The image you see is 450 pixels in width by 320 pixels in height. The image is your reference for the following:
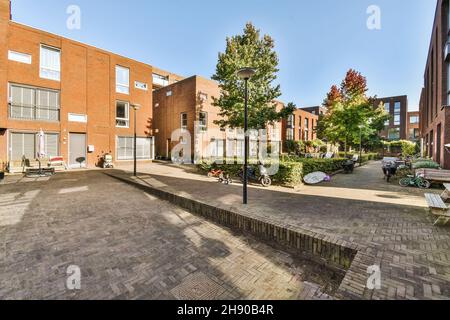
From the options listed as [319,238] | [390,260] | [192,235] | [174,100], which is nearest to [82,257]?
[192,235]

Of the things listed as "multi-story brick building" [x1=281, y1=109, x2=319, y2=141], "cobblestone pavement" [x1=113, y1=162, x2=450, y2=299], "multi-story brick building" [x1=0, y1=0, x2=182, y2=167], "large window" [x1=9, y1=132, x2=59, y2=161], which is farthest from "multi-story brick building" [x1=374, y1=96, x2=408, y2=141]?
"large window" [x1=9, y1=132, x2=59, y2=161]

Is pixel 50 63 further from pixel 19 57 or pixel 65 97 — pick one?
pixel 65 97

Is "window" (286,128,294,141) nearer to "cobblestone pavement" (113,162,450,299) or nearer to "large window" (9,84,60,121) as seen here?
"cobblestone pavement" (113,162,450,299)

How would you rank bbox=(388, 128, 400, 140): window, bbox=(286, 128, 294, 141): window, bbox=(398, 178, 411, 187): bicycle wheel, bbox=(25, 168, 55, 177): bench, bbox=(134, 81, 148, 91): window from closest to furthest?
bbox=(398, 178, 411, 187): bicycle wheel, bbox=(25, 168, 55, 177): bench, bbox=(134, 81, 148, 91): window, bbox=(286, 128, 294, 141): window, bbox=(388, 128, 400, 140): window

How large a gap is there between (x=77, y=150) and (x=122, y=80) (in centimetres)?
718

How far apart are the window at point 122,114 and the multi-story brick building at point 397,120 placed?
2249 inches

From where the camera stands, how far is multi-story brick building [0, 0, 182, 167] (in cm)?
1336

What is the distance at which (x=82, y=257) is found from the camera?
3.60 m

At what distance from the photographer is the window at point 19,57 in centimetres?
1335

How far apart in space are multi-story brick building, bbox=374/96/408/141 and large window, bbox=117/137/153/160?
2182 inches

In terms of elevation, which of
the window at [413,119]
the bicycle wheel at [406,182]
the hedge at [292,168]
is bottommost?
the bicycle wheel at [406,182]

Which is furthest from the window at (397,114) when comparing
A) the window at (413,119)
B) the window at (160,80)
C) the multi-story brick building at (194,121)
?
the window at (160,80)

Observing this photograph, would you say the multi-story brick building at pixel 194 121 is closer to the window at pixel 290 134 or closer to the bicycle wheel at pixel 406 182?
the bicycle wheel at pixel 406 182

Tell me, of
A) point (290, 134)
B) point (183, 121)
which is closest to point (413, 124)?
point (290, 134)
